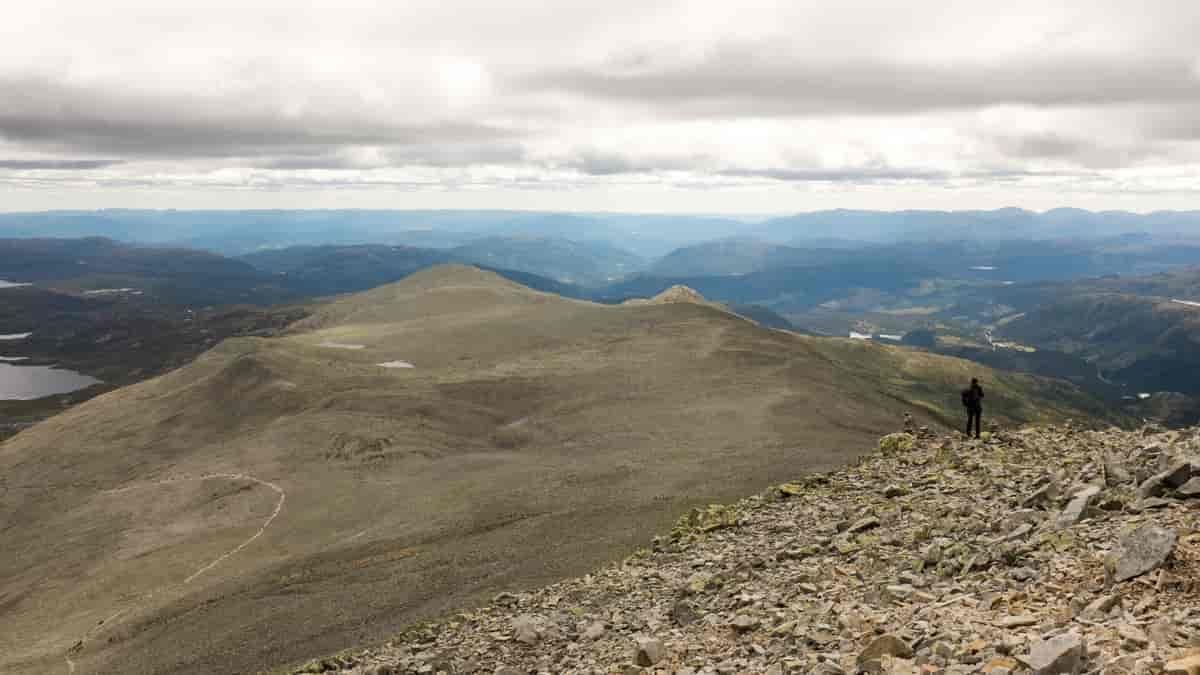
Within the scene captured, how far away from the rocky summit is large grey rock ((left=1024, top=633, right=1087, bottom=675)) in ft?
0.08

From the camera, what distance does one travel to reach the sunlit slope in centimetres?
4069

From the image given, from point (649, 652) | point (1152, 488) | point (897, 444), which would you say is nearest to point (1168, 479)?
point (1152, 488)

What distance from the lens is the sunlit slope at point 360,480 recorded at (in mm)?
40688

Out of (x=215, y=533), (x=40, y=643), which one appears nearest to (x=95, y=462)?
(x=215, y=533)

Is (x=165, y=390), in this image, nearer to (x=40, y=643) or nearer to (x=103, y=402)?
(x=103, y=402)

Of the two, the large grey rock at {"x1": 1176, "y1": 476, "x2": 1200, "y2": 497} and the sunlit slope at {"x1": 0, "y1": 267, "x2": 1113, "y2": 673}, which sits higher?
the large grey rock at {"x1": 1176, "y1": 476, "x2": 1200, "y2": 497}

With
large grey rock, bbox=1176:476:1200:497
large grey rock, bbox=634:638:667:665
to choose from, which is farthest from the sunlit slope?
large grey rock, bbox=1176:476:1200:497

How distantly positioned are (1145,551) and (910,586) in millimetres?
5816

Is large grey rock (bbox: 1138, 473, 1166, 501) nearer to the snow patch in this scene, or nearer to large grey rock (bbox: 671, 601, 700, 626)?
large grey rock (bbox: 671, 601, 700, 626)

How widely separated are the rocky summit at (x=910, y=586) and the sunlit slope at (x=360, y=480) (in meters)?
8.53

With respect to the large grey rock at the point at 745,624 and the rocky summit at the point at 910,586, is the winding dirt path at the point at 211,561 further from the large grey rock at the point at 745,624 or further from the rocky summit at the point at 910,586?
the large grey rock at the point at 745,624

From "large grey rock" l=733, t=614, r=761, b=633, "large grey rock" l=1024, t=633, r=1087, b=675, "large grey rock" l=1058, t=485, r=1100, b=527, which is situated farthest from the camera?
"large grey rock" l=1058, t=485, r=1100, b=527

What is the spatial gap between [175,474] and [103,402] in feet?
234

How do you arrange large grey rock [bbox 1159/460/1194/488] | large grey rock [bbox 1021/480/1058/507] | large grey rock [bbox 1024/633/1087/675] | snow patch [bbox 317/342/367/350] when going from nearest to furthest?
large grey rock [bbox 1024/633/1087/675] → large grey rock [bbox 1159/460/1194/488] → large grey rock [bbox 1021/480/1058/507] → snow patch [bbox 317/342/367/350]
